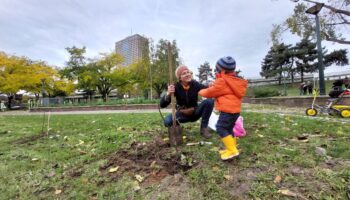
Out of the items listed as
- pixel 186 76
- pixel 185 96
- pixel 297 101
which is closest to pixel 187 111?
pixel 185 96

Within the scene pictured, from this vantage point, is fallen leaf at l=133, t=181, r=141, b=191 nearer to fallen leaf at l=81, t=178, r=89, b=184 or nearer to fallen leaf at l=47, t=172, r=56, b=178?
fallen leaf at l=81, t=178, r=89, b=184

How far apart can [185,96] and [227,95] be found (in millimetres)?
1074

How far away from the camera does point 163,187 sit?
2.22 meters

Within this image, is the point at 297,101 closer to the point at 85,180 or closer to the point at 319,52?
the point at 319,52

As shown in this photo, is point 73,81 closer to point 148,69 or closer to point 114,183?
point 148,69

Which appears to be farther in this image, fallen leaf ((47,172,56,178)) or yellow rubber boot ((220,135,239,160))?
fallen leaf ((47,172,56,178))

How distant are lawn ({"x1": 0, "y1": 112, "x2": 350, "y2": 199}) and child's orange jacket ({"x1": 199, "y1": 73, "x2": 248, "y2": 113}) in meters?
0.63

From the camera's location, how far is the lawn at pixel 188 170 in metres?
2.07

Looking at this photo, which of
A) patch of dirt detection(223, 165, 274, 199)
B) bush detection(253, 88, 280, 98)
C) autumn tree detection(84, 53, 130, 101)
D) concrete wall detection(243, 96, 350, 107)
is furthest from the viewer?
autumn tree detection(84, 53, 130, 101)

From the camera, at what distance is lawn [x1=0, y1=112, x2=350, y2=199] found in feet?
6.79

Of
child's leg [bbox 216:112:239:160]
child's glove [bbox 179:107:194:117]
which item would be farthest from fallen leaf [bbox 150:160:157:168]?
child's glove [bbox 179:107:194:117]

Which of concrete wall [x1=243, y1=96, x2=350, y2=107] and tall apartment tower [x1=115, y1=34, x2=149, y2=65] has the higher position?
tall apartment tower [x1=115, y1=34, x2=149, y2=65]

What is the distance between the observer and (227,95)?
280 cm

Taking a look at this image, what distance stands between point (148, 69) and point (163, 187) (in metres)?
26.3
